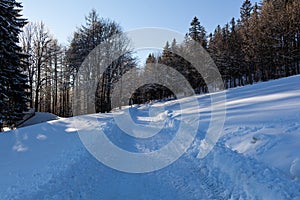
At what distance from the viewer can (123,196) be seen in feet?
15.9

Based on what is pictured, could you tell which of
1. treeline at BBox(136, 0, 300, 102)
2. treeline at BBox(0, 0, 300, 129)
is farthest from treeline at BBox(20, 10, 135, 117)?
treeline at BBox(136, 0, 300, 102)

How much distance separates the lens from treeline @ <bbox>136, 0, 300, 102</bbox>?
3441 cm

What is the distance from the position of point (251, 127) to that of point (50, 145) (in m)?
6.81

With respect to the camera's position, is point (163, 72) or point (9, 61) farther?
point (163, 72)

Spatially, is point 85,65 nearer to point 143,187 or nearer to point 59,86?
point 59,86

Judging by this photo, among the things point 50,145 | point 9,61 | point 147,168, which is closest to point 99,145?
point 50,145

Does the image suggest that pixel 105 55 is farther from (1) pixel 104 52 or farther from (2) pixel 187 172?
(2) pixel 187 172

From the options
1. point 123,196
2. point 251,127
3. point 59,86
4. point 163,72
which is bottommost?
point 123,196

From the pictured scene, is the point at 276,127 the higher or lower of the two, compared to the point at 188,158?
higher

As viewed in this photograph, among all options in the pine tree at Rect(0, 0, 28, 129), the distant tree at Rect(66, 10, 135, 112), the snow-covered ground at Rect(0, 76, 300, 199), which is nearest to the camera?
the snow-covered ground at Rect(0, 76, 300, 199)

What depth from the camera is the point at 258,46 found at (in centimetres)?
3694

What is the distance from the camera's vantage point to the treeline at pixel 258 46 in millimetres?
34406

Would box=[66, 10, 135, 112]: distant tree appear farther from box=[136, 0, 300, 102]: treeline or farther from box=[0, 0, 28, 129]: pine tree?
box=[136, 0, 300, 102]: treeline

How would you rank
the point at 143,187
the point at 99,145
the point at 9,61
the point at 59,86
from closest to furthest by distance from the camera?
1. the point at 143,187
2. the point at 99,145
3. the point at 9,61
4. the point at 59,86
